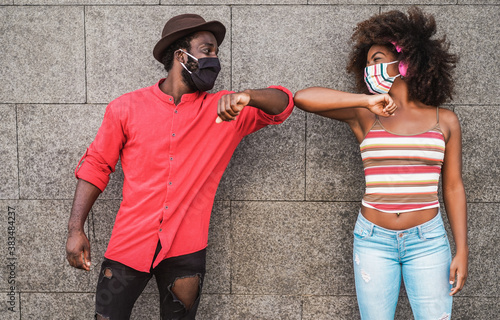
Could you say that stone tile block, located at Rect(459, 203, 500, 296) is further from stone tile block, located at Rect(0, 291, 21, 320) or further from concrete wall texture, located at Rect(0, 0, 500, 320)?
stone tile block, located at Rect(0, 291, 21, 320)

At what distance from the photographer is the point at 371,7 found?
10.0 ft

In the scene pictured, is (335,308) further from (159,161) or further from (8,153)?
(8,153)

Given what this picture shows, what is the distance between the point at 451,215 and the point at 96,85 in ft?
9.76

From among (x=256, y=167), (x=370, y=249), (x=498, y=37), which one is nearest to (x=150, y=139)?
(x=256, y=167)

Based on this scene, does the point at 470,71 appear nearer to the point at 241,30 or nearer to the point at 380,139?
the point at 380,139

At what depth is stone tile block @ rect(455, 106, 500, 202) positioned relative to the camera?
310 cm

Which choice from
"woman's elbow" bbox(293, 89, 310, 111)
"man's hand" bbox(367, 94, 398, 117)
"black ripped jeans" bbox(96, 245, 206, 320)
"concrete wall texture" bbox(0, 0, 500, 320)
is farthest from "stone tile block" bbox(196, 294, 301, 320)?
"man's hand" bbox(367, 94, 398, 117)

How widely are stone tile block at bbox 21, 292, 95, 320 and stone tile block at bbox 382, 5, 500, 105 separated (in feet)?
12.2

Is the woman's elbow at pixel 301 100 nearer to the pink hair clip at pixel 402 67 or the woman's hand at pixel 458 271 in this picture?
the pink hair clip at pixel 402 67

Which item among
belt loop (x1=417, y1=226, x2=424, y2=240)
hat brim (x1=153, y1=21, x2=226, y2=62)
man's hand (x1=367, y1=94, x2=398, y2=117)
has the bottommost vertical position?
belt loop (x1=417, y1=226, x2=424, y2=240)

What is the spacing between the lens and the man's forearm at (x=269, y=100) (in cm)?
209

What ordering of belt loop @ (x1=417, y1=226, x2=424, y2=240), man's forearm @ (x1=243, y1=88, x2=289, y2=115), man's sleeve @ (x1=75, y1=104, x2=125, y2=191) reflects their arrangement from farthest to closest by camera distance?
man's sleeve @ (x1=75, y1=104, x2=125, y2=191) → belt loop @ (x1=417, y1=226, x2=424, y2=240) → man's forearm @ (x1=243, y1=88, x2=289, y2=115)

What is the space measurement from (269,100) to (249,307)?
1979 mm

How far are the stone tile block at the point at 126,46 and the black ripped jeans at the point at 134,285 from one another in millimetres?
1513
